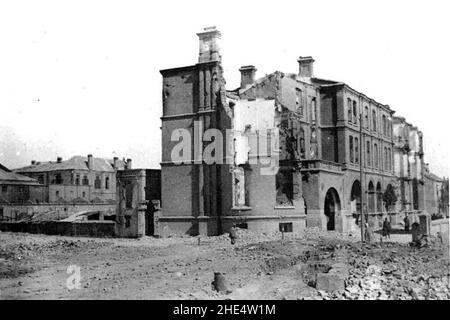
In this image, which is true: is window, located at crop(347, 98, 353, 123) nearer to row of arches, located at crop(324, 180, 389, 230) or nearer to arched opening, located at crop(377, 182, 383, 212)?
row of arches, located at crop(324, 180, 389, 230)

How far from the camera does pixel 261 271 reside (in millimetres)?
18359

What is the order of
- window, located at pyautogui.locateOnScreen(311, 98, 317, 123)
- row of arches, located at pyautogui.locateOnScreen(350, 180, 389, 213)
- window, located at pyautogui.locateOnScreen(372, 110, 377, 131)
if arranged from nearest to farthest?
1. window, located at pyautogui.locateOnScreen(311, 98, 317, 123)
2. row of arches, located at pyautogui.locateOnScreen(350, 180, 389, 213)
3. window, located at pyautogui.locateOnScreen(372, 110, 377, 131)

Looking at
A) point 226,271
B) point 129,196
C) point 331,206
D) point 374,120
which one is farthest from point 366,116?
point 226,271

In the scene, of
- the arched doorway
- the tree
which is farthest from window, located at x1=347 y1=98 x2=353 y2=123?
the tree

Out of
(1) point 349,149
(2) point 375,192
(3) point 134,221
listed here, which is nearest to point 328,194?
(1) point 349,149

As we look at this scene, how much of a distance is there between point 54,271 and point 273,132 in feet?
61.0

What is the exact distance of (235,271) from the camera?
18.5 metres

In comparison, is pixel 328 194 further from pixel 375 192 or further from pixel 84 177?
pixel 84 177

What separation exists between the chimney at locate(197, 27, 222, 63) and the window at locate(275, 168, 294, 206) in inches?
364

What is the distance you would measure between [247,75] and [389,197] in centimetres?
1902

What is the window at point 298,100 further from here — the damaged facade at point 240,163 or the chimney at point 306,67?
the chimney at point 306,67

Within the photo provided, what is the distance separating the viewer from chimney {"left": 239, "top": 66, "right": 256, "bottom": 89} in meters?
43.8

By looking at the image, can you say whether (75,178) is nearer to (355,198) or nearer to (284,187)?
(355,198)

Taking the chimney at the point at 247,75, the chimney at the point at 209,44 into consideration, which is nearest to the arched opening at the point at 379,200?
the chimney at the point at 247,75
